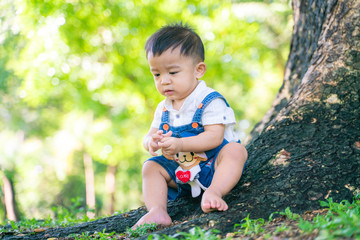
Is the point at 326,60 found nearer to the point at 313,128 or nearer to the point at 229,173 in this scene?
the point at 313,128

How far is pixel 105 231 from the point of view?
2.73m

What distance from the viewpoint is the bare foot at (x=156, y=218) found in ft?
8.09

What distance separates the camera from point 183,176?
2.68 metres

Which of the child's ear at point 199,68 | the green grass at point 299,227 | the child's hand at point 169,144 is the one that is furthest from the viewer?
the child's ear at point 199,68

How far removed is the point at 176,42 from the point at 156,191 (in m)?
1.08

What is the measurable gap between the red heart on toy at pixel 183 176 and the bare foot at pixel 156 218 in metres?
0.27

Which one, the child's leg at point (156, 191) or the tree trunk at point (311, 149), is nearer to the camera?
the tree trunk at point (311, 149)

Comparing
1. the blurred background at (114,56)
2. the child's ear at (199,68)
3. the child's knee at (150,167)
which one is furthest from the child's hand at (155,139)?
the blurred background at (114,56)

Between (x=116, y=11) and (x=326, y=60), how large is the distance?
7.22 metres

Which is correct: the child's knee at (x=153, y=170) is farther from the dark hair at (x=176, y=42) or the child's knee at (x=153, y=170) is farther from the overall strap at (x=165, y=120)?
the dark hair at (x=176, y=42)

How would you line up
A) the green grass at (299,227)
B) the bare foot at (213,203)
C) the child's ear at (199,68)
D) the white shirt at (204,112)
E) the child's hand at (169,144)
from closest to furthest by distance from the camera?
the green grass at (299,227) < the bare foot at (213,203) < the child's hand at (169,144) < the white shirt at (204,112) < the child's ear at (199,68)

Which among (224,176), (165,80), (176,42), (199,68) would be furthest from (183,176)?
(176,42)

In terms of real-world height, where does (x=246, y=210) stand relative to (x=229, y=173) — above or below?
below

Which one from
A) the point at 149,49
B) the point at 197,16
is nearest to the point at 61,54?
the point at 197,16
